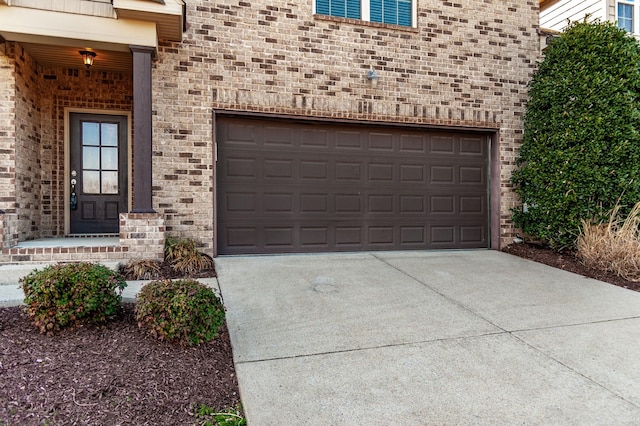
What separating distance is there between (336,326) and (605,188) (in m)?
5.01

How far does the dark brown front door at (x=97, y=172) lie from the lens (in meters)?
6.68

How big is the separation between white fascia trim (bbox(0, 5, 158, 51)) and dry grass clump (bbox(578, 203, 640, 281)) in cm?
677

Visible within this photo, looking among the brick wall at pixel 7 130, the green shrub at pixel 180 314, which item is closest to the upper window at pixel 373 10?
the brick wall at pixel 7 130

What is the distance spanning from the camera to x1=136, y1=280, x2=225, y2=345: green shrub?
2.83 metres

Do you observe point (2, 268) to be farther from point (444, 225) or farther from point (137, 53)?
point (444, 225)

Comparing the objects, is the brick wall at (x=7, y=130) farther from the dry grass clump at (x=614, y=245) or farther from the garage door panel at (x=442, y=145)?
the dry grass clump at (x=614, y=245)

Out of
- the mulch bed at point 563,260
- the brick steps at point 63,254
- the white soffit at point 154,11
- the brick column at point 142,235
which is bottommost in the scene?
the mulch bed at point 563,260

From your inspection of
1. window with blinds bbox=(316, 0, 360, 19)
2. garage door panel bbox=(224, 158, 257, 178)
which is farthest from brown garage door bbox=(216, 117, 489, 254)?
window with blinds bbox=(316, 0, 360, 19)

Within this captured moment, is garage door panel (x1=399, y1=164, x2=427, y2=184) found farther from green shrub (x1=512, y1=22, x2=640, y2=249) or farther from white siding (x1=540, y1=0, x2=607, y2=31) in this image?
white siding (x1=540, y1=0, x2=607, y2=31)

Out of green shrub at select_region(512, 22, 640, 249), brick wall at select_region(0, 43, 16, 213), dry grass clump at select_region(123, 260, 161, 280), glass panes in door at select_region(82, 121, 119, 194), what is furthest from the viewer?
glass panes in door at select_region(82, 121, 119, 194)

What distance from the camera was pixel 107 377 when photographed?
2.49 meters

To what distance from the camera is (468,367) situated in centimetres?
282

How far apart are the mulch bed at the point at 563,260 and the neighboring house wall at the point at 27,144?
782cm

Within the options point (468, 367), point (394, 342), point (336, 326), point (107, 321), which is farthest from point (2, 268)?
point (468, 367)
